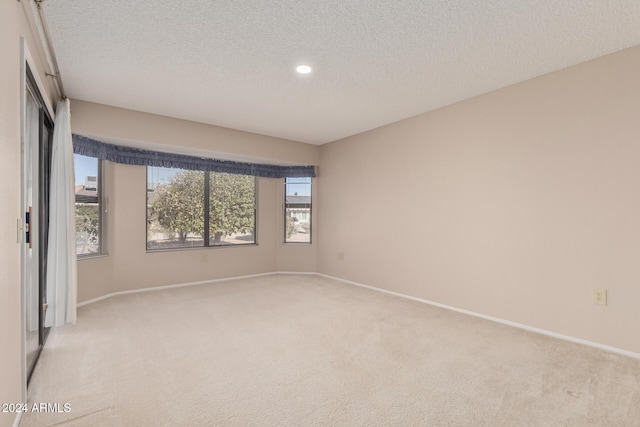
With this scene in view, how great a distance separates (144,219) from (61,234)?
164 cm

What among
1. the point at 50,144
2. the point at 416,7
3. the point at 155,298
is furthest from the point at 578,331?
the point at 50,144

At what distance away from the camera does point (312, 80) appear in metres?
3.13

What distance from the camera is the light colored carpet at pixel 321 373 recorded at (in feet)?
5.99

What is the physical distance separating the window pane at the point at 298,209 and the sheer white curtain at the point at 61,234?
3432 millimetres

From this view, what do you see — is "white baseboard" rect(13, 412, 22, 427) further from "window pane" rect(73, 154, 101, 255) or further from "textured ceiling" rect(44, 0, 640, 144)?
"window pane" rect(73, 154, 101, 255)

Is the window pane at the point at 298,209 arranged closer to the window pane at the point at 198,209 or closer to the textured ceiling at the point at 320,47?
the window pane at the point at 198,209

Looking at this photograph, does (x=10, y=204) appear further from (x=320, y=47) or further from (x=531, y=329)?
(x=531, y=329)

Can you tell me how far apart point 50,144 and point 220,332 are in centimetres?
247

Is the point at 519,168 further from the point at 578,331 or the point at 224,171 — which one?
the point at 224,171

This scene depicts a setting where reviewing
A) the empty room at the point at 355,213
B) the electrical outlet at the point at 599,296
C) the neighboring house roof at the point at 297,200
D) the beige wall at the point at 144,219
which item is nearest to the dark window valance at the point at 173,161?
the empty room at the point at 355,213

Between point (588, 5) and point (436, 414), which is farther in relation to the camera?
point (588, 5)

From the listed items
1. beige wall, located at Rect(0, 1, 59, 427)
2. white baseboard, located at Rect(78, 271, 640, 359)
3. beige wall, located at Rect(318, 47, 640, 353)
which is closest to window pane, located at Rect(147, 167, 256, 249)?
white baseboard, located at Rect(78, 271, 640, 359)

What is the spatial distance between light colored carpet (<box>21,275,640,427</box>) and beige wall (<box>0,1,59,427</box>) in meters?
0.41

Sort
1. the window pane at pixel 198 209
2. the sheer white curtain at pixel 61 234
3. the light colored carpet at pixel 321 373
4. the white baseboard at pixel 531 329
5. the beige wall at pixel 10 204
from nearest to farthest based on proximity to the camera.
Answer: the beige wall at pixel 10 204 → the light colored carpet at pixel 321 373 → the white baseboard at pixel 531 329 → the sheer white curtain at pixel 61 234 → the window pane at pixel 198 209
